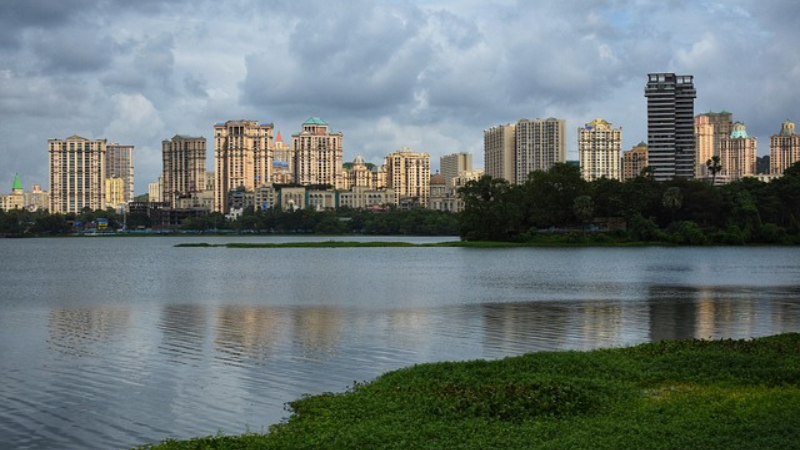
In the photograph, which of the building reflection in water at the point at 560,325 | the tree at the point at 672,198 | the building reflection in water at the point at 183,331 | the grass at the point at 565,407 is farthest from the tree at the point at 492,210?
the grass at the point at 565,407

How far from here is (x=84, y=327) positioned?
33.1 m

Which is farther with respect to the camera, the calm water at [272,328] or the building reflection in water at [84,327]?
the building reflection in water at [84,327]

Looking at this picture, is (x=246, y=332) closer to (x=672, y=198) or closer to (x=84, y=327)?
(x=84, y=327)

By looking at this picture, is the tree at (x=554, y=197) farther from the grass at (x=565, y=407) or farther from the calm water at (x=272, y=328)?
the grass at (x=565, y=407)

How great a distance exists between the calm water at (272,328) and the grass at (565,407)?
2317 millimetres

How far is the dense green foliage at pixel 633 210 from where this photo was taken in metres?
116

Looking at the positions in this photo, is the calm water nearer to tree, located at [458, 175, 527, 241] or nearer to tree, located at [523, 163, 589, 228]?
tree, located at [458, 175, 527, 241]

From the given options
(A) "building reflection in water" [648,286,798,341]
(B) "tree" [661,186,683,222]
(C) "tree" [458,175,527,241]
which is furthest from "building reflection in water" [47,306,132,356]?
(B) "tree" [661,186,683,222]

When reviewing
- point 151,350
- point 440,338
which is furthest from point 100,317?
point 440,338

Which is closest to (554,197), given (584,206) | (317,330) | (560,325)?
(584,206)

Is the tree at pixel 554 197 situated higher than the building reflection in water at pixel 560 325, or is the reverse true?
the tree at pixel 554 197

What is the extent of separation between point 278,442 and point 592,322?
2130 cm

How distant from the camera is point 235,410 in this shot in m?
18.0

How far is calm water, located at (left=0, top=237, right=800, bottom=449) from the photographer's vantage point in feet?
60.2
